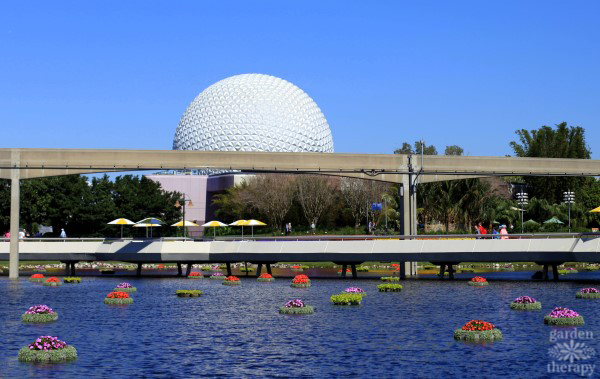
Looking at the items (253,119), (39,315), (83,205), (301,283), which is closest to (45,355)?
(39,315)

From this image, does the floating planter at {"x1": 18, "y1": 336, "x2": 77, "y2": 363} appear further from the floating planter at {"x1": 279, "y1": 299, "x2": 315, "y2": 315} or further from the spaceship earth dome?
the spaceship earth dome

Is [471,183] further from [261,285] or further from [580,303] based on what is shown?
[580,303]

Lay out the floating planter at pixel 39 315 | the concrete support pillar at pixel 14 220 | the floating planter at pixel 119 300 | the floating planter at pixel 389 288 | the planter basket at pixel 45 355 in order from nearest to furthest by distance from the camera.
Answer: the planter basket at pixel 45 355 < the floating planter at pixel 39 315 < the floating planter at pixel 119 300 < the floating planter at pixel 389 288 < the concrete support pillar at pixel 14 220

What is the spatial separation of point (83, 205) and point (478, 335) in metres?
75.6

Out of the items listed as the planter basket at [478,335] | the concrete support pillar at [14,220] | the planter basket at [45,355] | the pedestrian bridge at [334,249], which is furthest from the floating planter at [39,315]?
the pedestrian bridge at [334,249]

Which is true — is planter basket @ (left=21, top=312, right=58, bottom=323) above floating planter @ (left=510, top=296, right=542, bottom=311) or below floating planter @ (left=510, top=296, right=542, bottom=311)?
below

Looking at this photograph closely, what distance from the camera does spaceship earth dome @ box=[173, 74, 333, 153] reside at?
424ft

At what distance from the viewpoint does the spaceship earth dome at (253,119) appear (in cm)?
12912

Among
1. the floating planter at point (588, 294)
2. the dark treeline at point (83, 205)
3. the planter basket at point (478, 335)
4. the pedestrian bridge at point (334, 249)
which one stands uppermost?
the dark treeline at point (83, 205)

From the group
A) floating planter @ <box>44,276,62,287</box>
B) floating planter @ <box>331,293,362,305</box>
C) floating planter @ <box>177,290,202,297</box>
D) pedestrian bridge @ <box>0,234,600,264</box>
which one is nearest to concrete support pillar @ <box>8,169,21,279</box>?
pedestrian bridge @ <box>0,234,600,264</box>

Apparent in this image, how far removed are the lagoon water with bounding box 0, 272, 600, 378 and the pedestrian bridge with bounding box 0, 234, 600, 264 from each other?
14.2 feet

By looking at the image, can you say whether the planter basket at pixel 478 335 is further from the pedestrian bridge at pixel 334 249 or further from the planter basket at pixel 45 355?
the pedestrian bridge at pixel 334 249

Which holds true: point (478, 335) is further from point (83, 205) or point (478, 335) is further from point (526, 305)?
point (83, 205)

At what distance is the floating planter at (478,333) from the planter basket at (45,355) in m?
11.4
